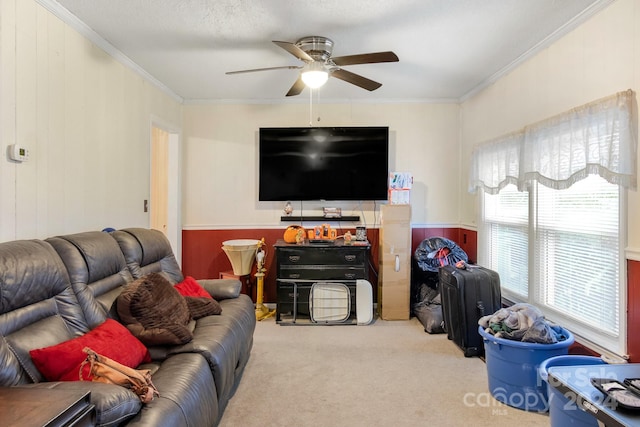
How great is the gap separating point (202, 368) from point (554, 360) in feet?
6.31

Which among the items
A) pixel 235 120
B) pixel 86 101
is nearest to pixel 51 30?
pixel 86 101

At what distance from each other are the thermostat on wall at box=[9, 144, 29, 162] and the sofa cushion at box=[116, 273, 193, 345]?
0.95m

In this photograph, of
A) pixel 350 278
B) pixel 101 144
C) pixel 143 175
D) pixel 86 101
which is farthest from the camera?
pixel 350 278

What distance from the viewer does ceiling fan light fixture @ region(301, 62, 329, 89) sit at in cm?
275

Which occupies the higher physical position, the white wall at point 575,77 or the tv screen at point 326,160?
the white wall at point 575,77

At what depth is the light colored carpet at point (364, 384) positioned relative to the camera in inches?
88.1

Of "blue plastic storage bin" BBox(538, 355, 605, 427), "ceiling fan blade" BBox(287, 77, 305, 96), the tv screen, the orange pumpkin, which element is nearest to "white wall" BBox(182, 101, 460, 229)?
the tv screen

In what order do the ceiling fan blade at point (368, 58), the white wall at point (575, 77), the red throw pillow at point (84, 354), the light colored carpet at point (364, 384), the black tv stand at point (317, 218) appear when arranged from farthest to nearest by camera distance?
1. the black tv stand at point (317, 218)
2. the ceiling fan blade at point (368, 58)
3. the light colored carpet at point (364, 384)
4. the white wall at point (575, 77)
5. the red throw pillow at point (84, 354)

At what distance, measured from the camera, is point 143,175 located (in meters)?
3.65

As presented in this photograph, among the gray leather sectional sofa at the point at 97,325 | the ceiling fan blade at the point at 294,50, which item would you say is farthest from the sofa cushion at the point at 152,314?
the ceiling fan blade at the point at 294,50

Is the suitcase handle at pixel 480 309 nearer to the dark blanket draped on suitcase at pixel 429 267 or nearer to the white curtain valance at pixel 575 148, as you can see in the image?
the dark blanket draped on suitcase at pixel 429 267

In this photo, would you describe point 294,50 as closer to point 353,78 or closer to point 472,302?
point 353,78

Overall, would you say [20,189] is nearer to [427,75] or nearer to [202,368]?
[202,368]

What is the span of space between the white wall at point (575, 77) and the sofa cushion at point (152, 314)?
2.65 metres
